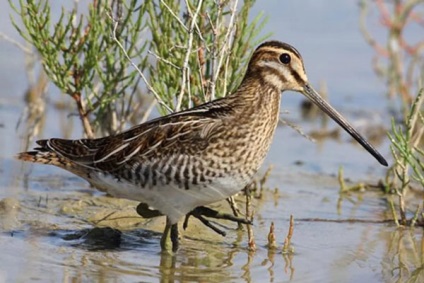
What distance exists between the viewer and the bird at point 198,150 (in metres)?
5.41

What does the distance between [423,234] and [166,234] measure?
1648 millimetres

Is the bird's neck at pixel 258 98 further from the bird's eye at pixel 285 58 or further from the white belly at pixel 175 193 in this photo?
the white belly at pixel 175 193

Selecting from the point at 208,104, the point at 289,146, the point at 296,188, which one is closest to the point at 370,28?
the point at 289,146

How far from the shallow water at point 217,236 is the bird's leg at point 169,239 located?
64mm

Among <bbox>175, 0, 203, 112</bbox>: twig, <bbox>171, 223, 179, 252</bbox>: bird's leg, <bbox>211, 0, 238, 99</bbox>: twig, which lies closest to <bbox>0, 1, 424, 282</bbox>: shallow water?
<bbox>171, 223, 179, 252</bbox>: bird's leg

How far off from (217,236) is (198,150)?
34.9 inches

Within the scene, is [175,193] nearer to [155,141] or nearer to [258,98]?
[155,141]

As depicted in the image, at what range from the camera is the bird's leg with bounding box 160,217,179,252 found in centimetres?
572

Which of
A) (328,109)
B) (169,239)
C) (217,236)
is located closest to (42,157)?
(169,239)

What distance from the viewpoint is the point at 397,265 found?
580 cm

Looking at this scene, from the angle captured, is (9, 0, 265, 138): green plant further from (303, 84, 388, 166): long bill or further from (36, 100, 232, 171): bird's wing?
(303, 84, 388, 166): long bill

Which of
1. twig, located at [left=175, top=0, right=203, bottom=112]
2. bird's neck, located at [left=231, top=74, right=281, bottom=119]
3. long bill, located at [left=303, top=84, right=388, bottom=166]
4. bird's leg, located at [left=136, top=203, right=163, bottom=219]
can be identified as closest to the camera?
bird's neck, located at [left=231, top=74, right=281, bottom=119]

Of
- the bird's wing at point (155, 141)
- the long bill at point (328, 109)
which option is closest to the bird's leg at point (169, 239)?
the bird's wing at point (155, 141)

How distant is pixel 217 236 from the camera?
616 centimetres
